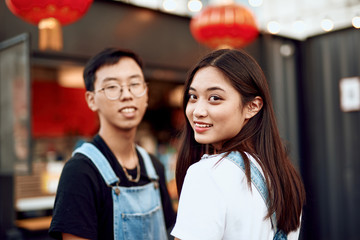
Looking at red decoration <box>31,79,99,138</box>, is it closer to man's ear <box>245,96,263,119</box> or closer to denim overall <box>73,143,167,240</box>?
denim overall <box>73,143,167,240</box>

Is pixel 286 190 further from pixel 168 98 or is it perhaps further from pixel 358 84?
pixel 168 98

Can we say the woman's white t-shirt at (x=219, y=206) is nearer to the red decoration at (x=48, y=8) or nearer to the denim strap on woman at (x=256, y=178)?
the denim strap on woman at (x=256, y=178)

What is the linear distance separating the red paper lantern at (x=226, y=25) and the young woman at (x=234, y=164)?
A: 2.85 metres

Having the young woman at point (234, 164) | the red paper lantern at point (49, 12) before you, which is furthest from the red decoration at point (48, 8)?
the young woman at point (234, 164)

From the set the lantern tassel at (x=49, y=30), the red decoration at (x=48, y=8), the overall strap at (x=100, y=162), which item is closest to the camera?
the overall strap at (x=100, y=162)

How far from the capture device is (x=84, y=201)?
1635 millimetres

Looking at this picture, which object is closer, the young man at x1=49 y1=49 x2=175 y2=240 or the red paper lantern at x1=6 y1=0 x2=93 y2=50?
the young man at x1=49 y1=49 x2=175 y2=240

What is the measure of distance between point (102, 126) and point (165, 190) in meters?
0.53

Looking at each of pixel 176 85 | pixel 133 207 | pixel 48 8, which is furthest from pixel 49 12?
pixel 176 85

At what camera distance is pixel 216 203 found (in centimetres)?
115

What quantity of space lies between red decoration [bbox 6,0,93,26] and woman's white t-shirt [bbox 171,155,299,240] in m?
2.14

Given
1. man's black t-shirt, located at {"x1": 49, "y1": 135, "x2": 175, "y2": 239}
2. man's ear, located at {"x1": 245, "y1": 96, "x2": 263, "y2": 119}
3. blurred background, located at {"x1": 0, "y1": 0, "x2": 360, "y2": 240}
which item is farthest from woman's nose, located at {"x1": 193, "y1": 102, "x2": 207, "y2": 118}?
blurred background, located at {"x1": 0, "y1": 0, "x2": 360, "y2": 240}

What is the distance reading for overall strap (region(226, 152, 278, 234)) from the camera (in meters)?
1.23

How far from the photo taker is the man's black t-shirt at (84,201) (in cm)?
158
